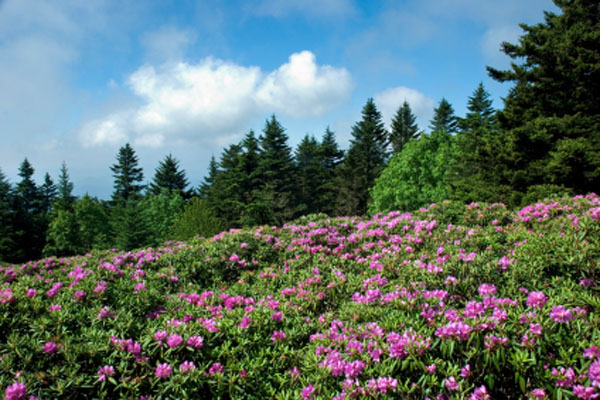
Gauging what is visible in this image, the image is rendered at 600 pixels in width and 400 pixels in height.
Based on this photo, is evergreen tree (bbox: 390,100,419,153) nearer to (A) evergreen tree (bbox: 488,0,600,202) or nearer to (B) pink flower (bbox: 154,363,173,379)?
(A) evergreen tree (bbox: 488,0,600,202)

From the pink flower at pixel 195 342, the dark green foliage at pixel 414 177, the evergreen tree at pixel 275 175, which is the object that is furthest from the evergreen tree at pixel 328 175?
the pink flower at pixel 195 342

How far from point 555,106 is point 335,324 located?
1711 cm

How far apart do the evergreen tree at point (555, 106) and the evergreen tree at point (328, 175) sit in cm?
2276

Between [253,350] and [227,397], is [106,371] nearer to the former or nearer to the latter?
[227,397]

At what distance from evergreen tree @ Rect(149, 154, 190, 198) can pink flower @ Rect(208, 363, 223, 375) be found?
50406 mm

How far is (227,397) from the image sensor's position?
250 cm

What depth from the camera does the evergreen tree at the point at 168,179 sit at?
165 feet

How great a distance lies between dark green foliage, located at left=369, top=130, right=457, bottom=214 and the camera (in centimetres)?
2866

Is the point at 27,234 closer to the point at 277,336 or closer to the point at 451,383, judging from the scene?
the point at 277,336

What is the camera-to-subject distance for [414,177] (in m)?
30.1

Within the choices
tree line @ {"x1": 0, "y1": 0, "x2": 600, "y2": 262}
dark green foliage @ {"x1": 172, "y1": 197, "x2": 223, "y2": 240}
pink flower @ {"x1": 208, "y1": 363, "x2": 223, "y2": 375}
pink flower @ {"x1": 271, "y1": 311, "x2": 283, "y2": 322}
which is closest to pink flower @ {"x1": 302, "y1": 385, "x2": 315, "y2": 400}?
pink flower @ {"x1": 208, "y1": 363, "x2": 223, "y2": 375}

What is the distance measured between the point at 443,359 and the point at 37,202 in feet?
206

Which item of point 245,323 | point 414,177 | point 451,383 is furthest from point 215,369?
point 414,177

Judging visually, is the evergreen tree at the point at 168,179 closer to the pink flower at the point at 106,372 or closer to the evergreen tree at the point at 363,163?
the evergreen tree at the point at 363,163
